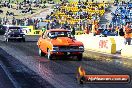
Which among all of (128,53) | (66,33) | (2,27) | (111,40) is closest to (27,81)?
(66,33)

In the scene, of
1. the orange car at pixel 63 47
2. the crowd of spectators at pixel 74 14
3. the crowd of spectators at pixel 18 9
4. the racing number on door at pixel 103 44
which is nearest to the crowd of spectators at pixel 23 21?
the crowd of spectators at pixel 18 9

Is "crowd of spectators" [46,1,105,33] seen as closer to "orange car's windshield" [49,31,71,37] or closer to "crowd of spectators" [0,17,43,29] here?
"crowd of spectators" [0,17,43,29]

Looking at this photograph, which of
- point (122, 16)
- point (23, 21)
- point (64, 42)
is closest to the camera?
point (64, 42)

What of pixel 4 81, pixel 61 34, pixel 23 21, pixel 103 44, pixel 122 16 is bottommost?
pixel 103 44

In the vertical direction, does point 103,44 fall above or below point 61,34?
below

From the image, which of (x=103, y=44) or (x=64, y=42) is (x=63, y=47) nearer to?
(x=64, y=42)

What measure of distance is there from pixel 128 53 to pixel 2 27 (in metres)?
38.0

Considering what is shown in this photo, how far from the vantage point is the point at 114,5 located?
6762 cm

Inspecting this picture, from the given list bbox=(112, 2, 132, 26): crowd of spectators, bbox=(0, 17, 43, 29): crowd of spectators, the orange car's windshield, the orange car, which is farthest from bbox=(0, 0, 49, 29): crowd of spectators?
the orange car

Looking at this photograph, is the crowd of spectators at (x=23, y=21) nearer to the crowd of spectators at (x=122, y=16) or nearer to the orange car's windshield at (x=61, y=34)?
the crowd of spectators at (x=122, y=16)

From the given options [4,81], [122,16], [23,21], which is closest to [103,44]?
[4,81]

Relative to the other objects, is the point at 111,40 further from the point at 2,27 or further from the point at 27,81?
the point at 2,27

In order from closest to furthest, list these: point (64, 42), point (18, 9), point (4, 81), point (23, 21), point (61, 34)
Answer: point (4, 81) → point (64, 42) → point (61, 34) → point (23, 21) → point (18, 9)

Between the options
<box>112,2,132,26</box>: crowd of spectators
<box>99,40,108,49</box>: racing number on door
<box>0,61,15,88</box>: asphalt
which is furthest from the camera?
<box>112,2,132,26</box>: crowd of spectators
